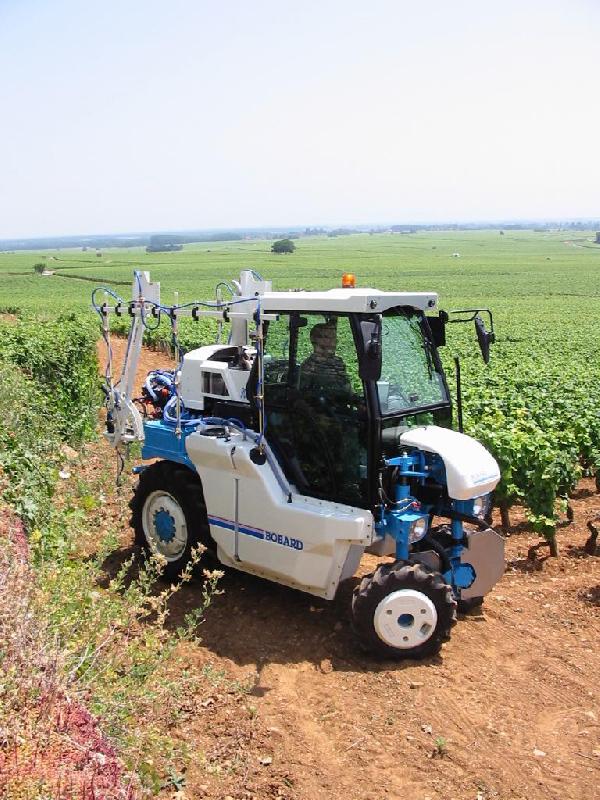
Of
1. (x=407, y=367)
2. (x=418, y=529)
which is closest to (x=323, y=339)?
(x=407, y=367)

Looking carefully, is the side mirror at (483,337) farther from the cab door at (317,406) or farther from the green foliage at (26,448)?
the green foliage at (26,448)

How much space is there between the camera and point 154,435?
7.47 metres

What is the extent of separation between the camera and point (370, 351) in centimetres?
554

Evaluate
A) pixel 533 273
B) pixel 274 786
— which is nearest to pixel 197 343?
pixel 274 786

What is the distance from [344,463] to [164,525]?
7.32 feet

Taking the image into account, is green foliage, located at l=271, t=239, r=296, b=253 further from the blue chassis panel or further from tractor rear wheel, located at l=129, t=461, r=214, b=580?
tractor rear wheel, located at l=129, t=461, r=214, b=580

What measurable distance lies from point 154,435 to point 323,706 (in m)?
3.20

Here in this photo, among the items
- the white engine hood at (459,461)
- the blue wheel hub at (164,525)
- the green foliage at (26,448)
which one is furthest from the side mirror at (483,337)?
the green foliage at (26,448)

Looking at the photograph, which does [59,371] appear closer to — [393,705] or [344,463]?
[344,463]

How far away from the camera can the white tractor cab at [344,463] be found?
5844 millimetres

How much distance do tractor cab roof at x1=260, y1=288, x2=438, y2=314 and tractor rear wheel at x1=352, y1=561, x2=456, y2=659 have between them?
2.03m

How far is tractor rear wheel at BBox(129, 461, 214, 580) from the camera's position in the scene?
23.0 ft

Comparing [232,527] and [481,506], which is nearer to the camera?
[232,527]

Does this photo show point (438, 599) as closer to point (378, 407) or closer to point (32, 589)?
point (378, 407)
